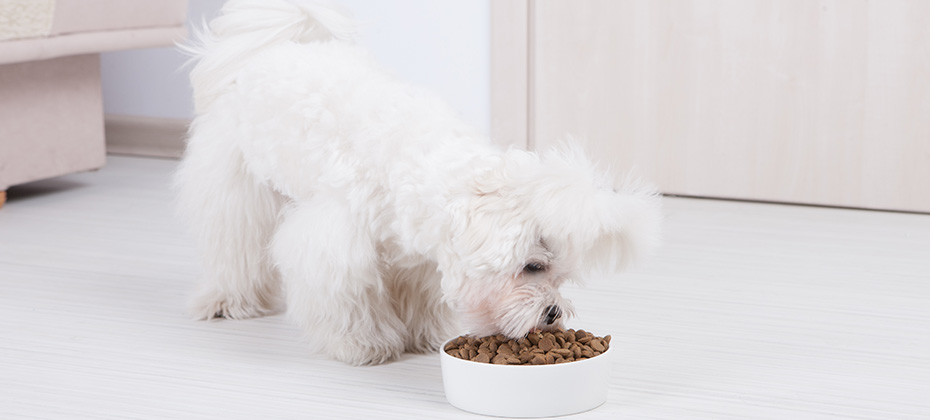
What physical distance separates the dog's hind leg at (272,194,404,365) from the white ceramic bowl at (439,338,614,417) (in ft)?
0.62

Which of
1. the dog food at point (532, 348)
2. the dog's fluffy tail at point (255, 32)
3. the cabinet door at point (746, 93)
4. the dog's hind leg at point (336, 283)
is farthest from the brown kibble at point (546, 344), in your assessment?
the cabinet door at point (746, 93)

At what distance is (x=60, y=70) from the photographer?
8.07 ft

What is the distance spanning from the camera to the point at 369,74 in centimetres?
147

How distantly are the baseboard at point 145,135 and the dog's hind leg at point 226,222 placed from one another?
53.2 inches

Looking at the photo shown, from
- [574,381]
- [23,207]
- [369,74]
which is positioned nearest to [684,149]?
[369,74]

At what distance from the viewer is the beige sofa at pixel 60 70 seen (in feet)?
7.29

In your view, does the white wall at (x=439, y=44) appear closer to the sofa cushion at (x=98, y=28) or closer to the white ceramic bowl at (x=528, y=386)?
the sofa cushion at (x=98, y=28)

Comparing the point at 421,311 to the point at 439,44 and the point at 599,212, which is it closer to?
the point at 599,212

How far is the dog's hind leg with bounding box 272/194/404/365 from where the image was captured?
133 cm

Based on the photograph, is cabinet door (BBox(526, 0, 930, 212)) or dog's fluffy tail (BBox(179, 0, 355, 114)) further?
cabinet door (BBox(526, 0, 930, 212))

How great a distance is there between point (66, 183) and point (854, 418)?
2.05 meters

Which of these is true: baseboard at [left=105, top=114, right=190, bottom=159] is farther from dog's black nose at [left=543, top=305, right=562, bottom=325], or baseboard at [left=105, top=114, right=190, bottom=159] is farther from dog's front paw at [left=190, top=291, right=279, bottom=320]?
dog's black nose at [left=543, top=305, right=562, bottom=325]

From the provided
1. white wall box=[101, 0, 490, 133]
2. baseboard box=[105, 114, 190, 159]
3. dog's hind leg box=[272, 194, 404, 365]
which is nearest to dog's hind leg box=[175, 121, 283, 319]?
dog's hind leg box=[272, 194, 404, 365]

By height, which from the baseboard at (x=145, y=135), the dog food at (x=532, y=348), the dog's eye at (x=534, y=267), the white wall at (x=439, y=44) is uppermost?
the white wall at (x=439, y=44)
